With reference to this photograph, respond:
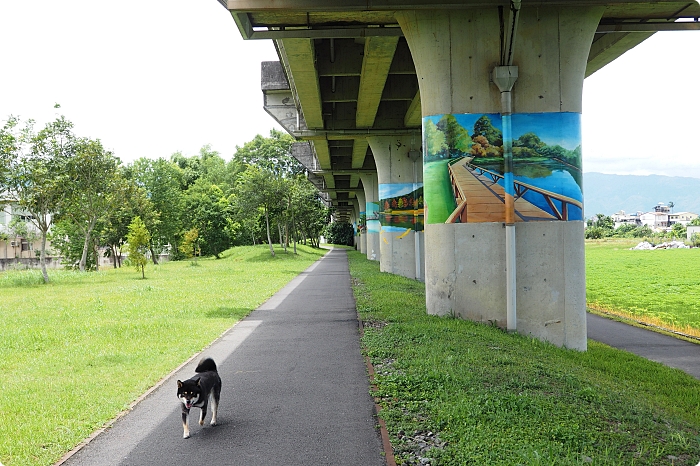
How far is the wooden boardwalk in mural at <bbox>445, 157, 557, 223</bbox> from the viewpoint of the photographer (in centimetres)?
1250

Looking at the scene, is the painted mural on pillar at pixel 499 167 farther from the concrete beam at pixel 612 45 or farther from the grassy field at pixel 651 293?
the grassy field at pixel 651 293

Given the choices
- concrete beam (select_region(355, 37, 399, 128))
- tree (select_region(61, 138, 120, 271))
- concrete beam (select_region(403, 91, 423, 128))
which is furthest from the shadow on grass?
tree (select_region(61, 138, 120, 271))

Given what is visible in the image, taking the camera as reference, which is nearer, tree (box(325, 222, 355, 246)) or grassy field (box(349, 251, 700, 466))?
grassy field (box(349, 251, 700, 466))

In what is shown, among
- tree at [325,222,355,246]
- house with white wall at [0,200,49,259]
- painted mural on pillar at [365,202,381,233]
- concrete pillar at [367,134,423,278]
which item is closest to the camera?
concrete pillar at [367,134,423,278]

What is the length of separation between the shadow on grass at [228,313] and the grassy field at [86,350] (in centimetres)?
3

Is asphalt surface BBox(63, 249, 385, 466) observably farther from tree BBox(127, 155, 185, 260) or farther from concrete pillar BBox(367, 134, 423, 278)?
tree BBox(127, 155, 185, 260)

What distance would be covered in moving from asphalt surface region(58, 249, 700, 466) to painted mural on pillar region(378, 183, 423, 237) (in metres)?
17.2

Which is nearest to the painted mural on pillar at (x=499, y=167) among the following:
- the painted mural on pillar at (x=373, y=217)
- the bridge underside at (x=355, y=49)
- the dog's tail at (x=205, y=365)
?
the bridge underside at (x=355, y=49)

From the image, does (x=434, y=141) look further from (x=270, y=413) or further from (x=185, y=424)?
(x=185, y=424)

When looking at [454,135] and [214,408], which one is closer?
[214,408]

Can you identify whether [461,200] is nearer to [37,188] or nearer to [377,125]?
[377,125]

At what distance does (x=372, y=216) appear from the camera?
135 feet

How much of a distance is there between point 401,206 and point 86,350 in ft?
68.7

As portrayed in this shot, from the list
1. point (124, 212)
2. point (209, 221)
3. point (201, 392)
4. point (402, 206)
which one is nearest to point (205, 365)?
point (201, 392)
